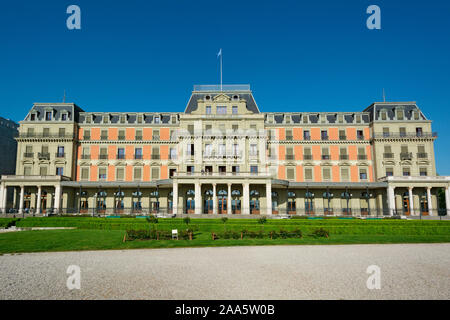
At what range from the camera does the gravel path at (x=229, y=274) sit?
8383 millimetres

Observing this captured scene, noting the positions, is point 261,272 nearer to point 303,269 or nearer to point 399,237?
point 303,269

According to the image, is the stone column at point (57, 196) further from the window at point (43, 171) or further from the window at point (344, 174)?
the window at point (344, 174)

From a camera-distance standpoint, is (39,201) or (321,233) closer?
(321,233)

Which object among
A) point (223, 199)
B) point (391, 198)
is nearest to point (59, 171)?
point (223, 199)

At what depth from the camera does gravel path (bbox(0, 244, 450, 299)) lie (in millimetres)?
8383

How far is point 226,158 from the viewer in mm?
43969

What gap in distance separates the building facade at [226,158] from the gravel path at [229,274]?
85.8 ft

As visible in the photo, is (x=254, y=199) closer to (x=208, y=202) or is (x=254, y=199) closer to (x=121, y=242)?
(x=208, y=202)

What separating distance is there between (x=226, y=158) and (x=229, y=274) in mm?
33720

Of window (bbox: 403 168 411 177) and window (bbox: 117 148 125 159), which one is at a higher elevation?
window (bbox: 117 148 125 159)

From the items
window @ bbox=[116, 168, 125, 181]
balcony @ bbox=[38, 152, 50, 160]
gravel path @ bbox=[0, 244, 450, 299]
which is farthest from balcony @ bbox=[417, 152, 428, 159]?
balcony @ bbox=[38, 152, 50, 160]

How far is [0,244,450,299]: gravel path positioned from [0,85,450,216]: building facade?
26.2m

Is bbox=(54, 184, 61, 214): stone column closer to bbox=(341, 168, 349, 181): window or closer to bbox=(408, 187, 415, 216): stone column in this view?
bbox=(341, 168, 349, 181): window
